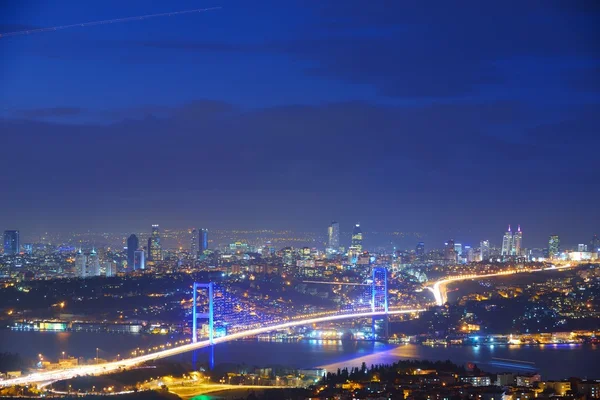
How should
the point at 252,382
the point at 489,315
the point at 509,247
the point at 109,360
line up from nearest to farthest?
the point at 252,382, the point at 109,360, the point at 489,315, the point at 509,247

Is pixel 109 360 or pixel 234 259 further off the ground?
pixel 234 259

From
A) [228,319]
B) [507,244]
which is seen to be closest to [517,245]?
[507,244]

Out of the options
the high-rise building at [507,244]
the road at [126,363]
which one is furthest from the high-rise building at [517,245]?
the road at [126,363]

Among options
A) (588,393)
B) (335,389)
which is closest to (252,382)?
(335,389)

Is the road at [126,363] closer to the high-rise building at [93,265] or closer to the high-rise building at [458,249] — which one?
the high-rise building at [93,265]

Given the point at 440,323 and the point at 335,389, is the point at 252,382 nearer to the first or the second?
the point at 335,389

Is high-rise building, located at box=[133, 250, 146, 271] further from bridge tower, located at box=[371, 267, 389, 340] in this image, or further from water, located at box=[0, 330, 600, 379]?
water, located at box=[0, 330, 600, 379]
